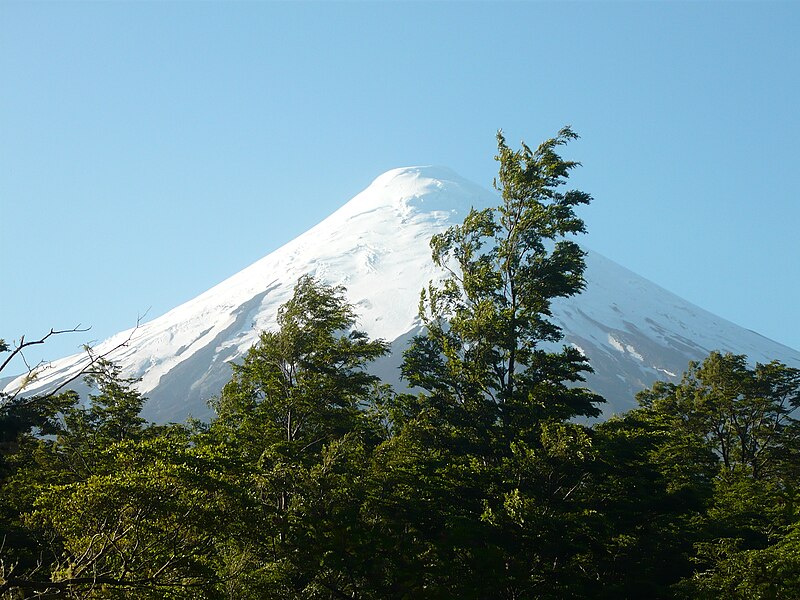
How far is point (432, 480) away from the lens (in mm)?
23516

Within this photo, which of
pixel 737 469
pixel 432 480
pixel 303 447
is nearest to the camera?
pixel 432 480

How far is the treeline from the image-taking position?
59.2 ft

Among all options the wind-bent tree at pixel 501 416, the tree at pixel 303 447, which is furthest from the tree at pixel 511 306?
the tree at pixel 303 447

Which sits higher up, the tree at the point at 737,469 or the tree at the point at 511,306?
the tree at the point at 511,306

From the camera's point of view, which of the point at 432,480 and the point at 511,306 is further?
the point at 511,306

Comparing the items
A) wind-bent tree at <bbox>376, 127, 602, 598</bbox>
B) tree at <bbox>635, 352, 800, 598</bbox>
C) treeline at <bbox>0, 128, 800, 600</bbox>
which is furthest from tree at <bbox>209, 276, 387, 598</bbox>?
tree at <bbox>635, 352, 800, 598</bbox>

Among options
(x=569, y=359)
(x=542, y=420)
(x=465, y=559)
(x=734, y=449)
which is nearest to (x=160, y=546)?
(x=465, y=559)

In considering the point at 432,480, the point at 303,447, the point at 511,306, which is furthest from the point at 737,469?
the point at 303,447

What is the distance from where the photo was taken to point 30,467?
2812 centimetres

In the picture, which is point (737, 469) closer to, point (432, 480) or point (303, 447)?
point (432, 480)

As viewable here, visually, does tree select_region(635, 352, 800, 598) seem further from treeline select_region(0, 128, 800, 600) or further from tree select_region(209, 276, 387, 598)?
tree select_region(209, 276, 387, 598)

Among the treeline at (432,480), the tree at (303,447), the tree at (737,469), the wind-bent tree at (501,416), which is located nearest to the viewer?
the treeline at (432,480)

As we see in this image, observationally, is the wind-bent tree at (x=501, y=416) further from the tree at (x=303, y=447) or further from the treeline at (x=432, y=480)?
the tree at (x=303, y=447)

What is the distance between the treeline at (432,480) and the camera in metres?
18.0
